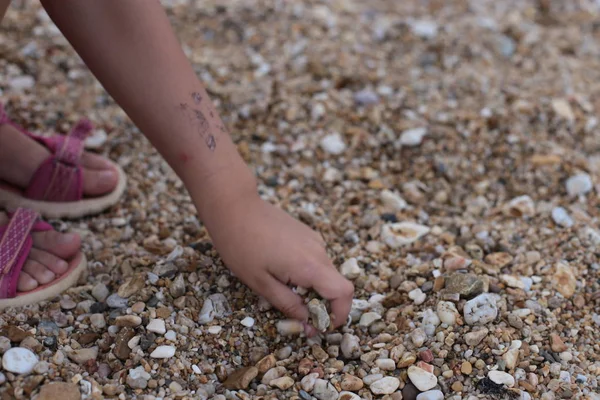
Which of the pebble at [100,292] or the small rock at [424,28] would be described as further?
the small rock at [424,28]

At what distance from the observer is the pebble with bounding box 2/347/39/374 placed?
3.70 feet

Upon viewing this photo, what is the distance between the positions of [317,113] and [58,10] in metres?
0.92

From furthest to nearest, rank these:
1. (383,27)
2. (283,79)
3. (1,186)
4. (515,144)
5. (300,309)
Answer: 1. (383,27)
2. (283,79)
3. (515,144)
4. (1,186)
5. (300,309)

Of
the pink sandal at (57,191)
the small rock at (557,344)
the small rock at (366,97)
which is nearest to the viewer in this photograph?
the small rock at (557,344)

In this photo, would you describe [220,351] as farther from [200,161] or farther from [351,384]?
[200,161]

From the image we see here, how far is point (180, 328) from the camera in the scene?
4.23 ft

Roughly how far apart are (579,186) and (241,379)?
→ 1027 millimetres

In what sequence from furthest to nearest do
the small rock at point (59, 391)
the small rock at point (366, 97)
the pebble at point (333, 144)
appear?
the small rock at point (366, 97) < the pebble at point (333, 144) < the small rock at point (59, 391)

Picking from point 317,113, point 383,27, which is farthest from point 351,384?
point 383,27

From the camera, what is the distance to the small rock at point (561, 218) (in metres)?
1.67

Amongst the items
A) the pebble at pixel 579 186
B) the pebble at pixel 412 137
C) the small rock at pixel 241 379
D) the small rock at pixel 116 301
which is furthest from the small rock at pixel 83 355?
the pebble at pixel 579 186

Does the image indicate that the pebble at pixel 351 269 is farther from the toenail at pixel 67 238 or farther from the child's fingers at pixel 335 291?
the toenail at pixel 67 238

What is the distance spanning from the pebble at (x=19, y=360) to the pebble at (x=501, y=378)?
752mm

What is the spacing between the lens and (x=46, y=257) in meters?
1.39
